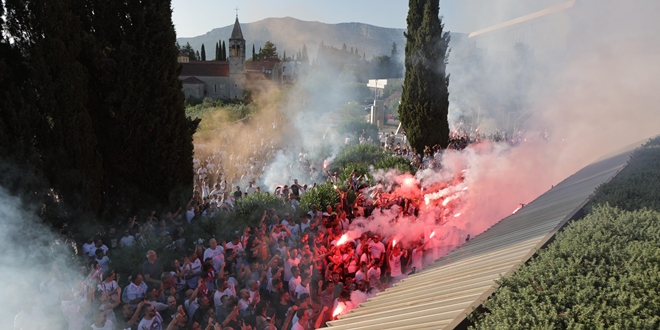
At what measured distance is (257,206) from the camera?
10.1m

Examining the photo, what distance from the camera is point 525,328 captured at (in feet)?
10.00

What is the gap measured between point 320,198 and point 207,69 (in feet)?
171

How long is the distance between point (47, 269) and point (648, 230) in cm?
758

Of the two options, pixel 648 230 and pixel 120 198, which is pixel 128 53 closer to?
pixel 120 198

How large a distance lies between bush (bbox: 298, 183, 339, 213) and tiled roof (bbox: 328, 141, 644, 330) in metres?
4.91

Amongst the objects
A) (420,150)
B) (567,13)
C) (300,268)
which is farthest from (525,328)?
(567,13)

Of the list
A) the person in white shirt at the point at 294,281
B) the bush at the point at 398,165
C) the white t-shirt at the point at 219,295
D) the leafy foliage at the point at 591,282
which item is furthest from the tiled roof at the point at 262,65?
the leafy foliage at the point at 591,282

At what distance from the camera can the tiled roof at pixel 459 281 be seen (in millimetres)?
3932

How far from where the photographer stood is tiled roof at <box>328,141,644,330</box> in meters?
3.93

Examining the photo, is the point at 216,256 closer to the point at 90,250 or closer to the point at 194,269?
the point at 194,269

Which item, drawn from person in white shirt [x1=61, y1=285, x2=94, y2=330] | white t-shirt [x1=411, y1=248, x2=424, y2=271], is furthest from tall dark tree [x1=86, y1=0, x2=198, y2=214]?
white t-shirt [x1=411, y1=248, x2=424, y2=271]

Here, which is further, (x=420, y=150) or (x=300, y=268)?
(x=420, y=150)

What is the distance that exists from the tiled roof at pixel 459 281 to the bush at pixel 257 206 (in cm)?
464

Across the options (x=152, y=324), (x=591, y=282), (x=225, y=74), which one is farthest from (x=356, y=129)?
(x=225, y=74)
